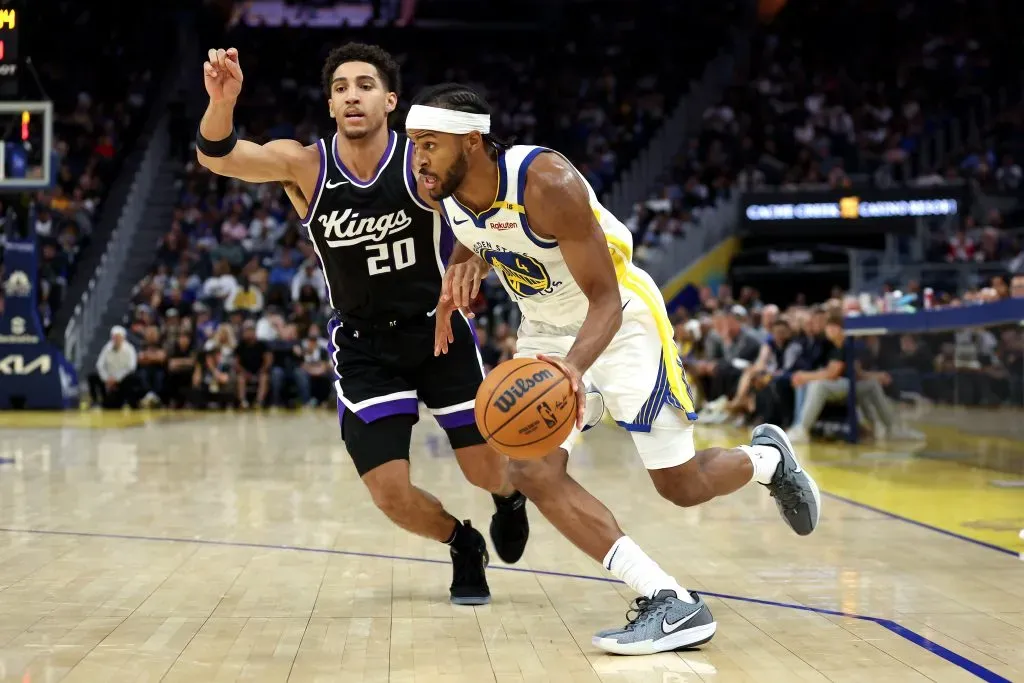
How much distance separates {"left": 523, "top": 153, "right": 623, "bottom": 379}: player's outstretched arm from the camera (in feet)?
13.7

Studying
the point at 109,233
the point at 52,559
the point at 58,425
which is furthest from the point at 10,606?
the point at 109,233

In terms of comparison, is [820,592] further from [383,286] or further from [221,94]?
[221,94]

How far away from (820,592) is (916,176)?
2012 centimetres

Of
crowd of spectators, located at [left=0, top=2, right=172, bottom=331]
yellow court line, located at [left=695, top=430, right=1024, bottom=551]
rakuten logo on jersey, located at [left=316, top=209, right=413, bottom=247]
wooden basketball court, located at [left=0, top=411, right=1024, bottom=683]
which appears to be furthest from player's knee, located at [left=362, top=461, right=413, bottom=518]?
crowd of spectators, located at [left=0, top=2, right=172, bottom=331]

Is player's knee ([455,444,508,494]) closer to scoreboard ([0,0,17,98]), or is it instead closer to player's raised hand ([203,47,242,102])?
player's raised hand ([203,47,242,102])

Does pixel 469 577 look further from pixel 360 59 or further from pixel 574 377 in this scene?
pixel 360 59

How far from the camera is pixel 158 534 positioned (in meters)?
7.06

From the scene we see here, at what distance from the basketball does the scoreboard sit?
36.8 feet

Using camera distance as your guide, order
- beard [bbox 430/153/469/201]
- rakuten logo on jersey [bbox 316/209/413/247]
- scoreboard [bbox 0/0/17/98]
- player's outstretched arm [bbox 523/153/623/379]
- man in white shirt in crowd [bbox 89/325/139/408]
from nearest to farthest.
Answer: player's outstretched arm [bbox 523/153/623/379], beard [bbox 430/153/469/201], rakuten logo on jersey [bbox 316/209/413/247], scoreboard [bbox 0/0/17/98], man in white shirt in crowd [bbox 89/325/139/408]

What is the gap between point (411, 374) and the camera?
523cm

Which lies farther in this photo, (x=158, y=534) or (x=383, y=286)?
(x=158, y=534)

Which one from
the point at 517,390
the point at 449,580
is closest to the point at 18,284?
the point at 449,580

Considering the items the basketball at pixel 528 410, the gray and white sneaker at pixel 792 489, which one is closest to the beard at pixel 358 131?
the basketball at pixel 528 410

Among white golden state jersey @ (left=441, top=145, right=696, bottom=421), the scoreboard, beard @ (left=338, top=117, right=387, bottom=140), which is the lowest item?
white golden state jersey @ (left=441, top=145, right=696, bottom=421)
